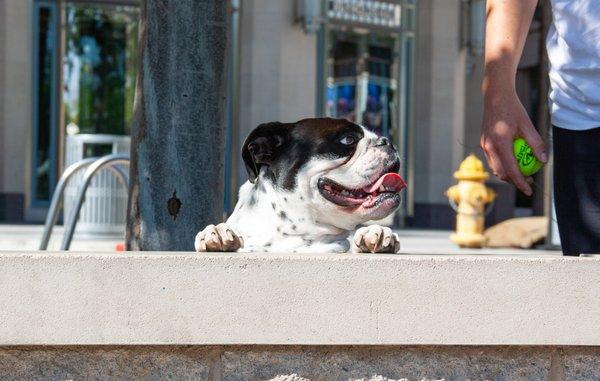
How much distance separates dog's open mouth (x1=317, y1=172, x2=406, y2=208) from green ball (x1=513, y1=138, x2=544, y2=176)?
1.84 feet

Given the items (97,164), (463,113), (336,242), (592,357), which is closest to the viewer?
(592,357)

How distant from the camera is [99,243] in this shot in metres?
9.12

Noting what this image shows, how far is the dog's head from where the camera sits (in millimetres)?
3641

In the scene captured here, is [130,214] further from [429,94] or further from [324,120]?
[429,94]

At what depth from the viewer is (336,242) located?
12.3 feet

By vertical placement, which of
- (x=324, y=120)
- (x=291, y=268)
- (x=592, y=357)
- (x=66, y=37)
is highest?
(x=66, y=37)

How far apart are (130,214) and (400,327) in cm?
208

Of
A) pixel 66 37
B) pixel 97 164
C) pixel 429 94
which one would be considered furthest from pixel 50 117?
pixel 97 164

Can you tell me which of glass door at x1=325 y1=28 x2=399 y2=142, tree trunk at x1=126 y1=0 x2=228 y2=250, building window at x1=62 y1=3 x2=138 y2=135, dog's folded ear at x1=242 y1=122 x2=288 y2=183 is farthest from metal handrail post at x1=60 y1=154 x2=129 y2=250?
glass door at x1=325 y1=28 x2=399 y2=142

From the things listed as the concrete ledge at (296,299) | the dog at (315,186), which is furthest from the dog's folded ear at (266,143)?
the concrete ledge at (296,299)

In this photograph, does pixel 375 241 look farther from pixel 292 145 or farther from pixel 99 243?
pixel 99 243

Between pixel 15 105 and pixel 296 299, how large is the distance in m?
14.9

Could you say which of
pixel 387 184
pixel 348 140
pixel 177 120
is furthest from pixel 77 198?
pixel 387 184

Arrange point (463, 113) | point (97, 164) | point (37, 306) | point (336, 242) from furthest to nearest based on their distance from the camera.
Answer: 1. point (463, 113)
2. point (97, 164)
3. point (336, 242)
4. point (37, 306)
